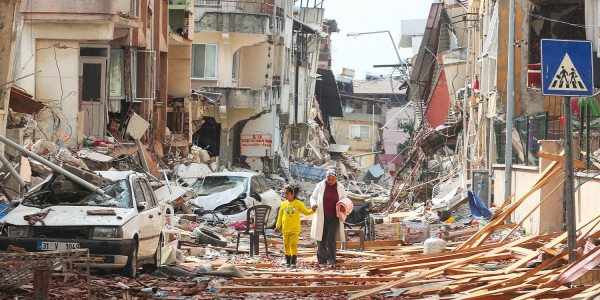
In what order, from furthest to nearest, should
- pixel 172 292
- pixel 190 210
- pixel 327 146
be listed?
pixel 327 146, pixel 190 210, pixel 172 292

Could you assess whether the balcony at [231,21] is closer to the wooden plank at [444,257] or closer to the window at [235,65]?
the window at [235,65]

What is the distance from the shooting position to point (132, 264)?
1598 cm

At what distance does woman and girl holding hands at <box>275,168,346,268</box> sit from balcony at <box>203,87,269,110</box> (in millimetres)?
32532

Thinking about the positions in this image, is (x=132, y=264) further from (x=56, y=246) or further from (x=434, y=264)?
(x=434, y=264)

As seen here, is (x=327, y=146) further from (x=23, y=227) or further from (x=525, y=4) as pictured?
(x=23, y=227)

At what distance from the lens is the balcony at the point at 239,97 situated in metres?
53.6

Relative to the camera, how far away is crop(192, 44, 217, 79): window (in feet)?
179

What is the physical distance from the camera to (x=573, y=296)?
12.5 meters

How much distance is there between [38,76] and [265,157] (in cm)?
2843

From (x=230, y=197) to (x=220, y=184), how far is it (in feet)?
4.13

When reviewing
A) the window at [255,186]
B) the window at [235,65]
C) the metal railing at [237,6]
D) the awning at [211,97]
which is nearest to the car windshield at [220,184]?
the window at [255,186]

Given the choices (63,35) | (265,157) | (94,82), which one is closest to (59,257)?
(63,35)

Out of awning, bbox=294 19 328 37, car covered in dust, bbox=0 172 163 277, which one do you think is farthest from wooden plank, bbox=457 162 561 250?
awning, bbox=294 19 328 37

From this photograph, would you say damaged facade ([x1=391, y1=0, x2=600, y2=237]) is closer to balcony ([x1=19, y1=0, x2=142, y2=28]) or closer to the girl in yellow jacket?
the girl in yellow jacket
